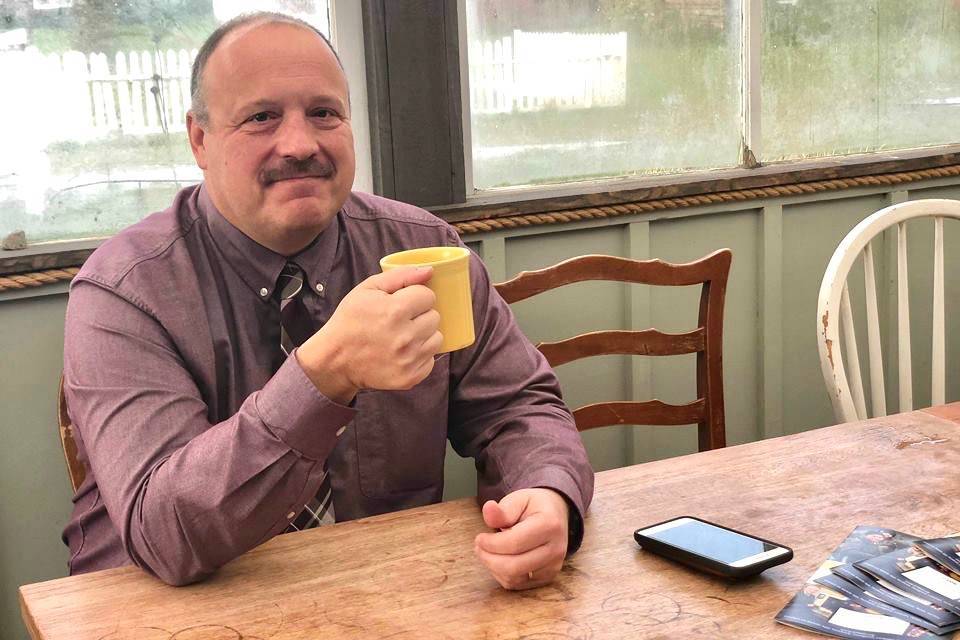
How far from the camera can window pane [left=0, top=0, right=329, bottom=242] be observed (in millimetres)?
2053

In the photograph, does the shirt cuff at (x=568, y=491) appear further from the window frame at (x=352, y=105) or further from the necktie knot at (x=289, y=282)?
the window frame at (x=352, y=105)

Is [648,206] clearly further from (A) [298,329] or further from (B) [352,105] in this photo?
(A) [298,329]

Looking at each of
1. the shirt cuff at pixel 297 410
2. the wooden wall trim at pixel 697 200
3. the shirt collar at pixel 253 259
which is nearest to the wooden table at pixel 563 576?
the shirt cuff at pixel 297 410

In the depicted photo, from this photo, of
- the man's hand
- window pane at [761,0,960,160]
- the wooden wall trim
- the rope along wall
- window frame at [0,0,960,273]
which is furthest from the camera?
window pane at [761,0,960,160]

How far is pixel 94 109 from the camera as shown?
2125 mm

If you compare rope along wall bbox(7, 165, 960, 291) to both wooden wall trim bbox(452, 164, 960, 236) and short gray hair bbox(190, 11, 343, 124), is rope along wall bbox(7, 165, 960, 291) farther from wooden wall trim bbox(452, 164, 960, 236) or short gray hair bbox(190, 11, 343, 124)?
short gray hair bbox(190, 11, 343, 124)

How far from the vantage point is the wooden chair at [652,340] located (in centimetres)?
184

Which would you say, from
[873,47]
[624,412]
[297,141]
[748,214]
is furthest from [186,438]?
[873,47]

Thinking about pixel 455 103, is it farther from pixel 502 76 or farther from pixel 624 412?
pixel 624 412

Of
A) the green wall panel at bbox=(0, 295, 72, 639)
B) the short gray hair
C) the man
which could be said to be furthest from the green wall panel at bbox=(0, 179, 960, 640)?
the short gray hair

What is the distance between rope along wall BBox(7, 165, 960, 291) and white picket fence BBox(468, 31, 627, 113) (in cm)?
28

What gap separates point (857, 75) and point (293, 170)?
2.15 m

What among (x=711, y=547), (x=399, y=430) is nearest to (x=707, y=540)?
(x=711, y=547)

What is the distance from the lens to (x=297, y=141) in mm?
1354
